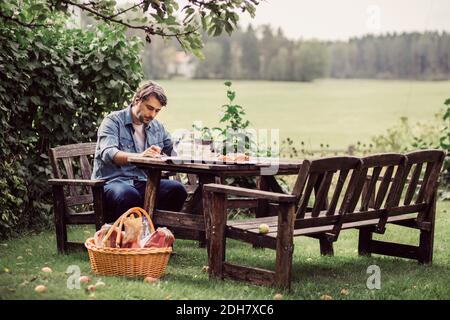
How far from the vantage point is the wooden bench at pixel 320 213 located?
186 inches

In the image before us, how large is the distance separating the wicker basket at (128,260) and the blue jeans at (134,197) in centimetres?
68

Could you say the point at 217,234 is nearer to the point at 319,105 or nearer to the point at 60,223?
the point at 60,223

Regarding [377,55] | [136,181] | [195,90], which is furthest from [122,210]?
[377,55]

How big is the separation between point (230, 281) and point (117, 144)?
1489mm

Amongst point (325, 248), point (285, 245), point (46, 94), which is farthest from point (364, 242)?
point (46, 94)

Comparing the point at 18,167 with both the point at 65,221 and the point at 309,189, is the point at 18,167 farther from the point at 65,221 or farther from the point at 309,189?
the point at 309,189

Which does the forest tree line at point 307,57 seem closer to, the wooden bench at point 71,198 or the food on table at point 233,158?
the wooden bench at point 71,198

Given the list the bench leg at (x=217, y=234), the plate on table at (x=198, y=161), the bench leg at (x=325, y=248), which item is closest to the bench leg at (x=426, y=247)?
the bench leg at (x=325, y=248)

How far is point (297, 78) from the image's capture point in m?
14.5

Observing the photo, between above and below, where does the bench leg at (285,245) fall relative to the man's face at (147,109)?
below

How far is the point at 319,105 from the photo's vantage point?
16.5 metres
